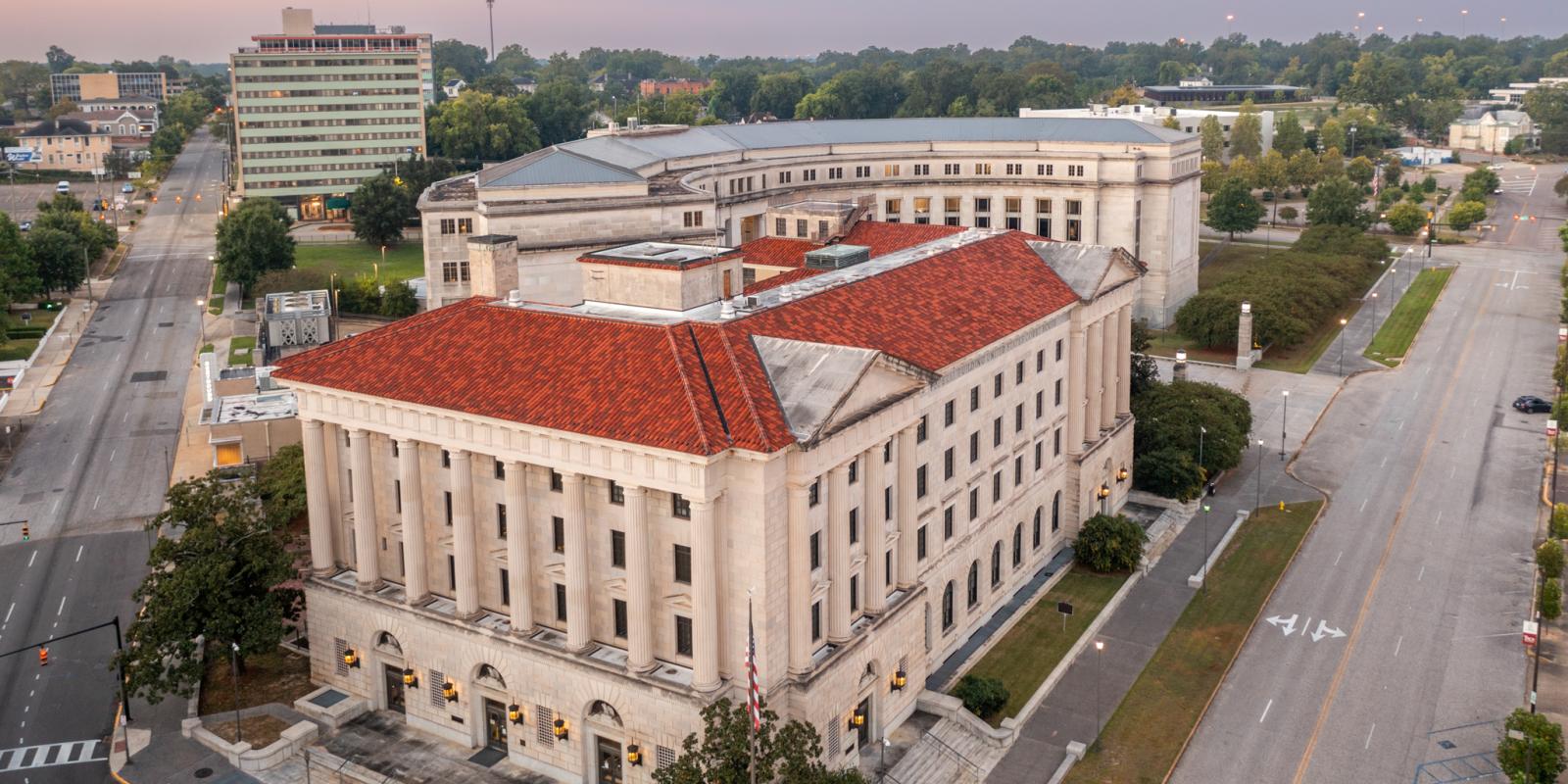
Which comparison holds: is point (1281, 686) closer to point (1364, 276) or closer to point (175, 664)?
point (175, 664)

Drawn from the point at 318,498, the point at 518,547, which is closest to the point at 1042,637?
the point at 518,547

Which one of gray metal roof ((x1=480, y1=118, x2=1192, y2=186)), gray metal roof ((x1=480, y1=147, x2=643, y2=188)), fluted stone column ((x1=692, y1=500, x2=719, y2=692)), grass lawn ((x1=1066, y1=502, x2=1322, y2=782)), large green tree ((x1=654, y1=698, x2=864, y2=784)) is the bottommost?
grass lawn ((x1=1066, y1=502, x2=1322, y2=782))

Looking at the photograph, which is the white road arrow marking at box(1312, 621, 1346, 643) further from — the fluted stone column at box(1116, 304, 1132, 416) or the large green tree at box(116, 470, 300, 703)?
the large green tree at box(116, 470, 300, 703)

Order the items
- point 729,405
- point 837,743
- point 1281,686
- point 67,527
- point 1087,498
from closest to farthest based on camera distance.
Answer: point 729,405 < point 837,743 < point 1281,686 < point 1087,498 < point 67,527

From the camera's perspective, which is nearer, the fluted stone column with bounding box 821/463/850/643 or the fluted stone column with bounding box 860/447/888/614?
the fluted stone column with bounding box 821/463/850/643

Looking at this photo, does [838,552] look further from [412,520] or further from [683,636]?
[412,520]

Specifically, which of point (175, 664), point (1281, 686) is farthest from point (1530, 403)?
point (175, 664)

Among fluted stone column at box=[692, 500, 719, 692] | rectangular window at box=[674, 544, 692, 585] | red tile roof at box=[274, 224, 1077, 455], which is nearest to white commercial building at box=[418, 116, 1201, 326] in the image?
red tile roof at box=[274, 224, 1077, 455]
